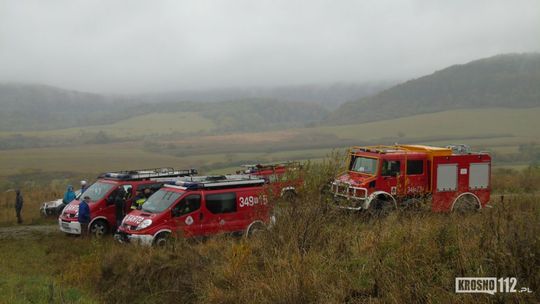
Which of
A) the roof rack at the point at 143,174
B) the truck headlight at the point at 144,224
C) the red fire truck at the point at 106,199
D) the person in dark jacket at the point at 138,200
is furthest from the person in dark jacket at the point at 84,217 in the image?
the truck headlight at the point at 144,224

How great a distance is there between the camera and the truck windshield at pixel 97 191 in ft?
58.6

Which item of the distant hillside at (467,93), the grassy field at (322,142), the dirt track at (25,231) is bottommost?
the grassy field at (322,142)

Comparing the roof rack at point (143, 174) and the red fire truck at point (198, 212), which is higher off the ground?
the roof rack at point (143, 174)

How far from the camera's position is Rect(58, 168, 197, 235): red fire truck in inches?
678

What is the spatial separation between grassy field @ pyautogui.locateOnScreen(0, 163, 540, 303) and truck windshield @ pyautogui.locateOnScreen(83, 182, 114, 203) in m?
3.56

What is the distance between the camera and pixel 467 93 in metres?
178

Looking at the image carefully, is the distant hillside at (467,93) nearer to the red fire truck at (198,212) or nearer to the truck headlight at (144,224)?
the red fire truck at (198,212)

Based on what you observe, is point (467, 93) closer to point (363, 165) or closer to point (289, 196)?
point (363, 165)

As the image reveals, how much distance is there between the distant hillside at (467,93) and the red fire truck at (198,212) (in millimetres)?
156286

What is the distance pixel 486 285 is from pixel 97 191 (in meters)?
14.5

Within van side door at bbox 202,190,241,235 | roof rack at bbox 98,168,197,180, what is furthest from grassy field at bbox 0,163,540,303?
roof rack at bbox 98,168,197,180

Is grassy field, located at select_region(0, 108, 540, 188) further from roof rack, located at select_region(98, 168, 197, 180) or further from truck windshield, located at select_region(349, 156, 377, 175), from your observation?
truck windshield, located at select_region(349, 156, 377, 175)

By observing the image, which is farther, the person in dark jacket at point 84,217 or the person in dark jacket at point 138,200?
the person in dark jacket at point 138,200

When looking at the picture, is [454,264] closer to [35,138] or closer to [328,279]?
[328,279]
